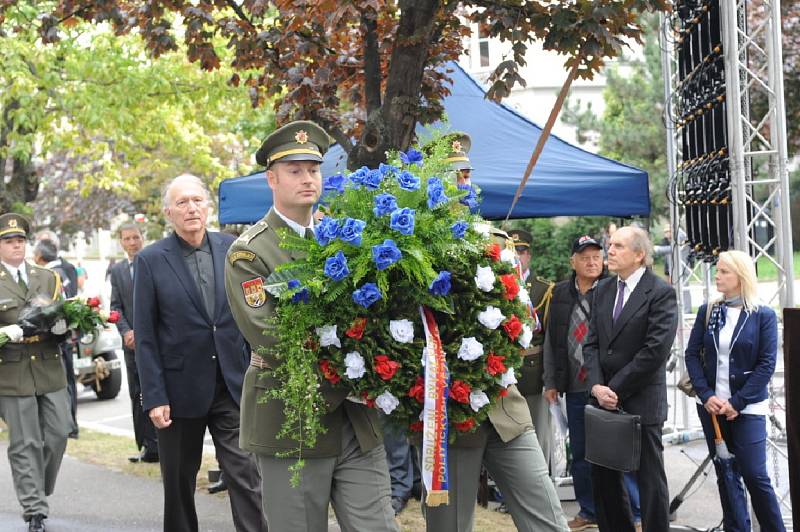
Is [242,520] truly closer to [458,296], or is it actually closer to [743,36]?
[458,296]

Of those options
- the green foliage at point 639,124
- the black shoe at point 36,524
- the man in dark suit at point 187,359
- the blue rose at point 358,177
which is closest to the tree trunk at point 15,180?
the black shoe at point 36,524

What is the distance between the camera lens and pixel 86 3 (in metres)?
8.23

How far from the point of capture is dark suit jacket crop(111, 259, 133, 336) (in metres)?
9.66

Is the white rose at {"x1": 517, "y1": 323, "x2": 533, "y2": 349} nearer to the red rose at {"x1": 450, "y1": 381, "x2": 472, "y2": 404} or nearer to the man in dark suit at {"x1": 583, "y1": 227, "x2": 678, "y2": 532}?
the red rose at {"x1": 450, "y1": 381, "x2": 472, "y2": 404}

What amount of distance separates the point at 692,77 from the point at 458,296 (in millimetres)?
5077

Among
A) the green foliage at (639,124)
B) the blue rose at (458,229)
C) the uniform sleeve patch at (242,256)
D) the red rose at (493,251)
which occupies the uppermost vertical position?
the green foliage at (639,124)

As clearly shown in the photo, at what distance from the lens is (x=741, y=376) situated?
6500 millimetres

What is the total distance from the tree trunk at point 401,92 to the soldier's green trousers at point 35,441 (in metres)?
2.80

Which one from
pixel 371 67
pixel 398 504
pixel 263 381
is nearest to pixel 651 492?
pixel 398 504

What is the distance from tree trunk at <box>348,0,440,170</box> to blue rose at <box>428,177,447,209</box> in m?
3.09

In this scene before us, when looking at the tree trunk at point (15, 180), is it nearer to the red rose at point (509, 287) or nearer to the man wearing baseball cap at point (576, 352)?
the man wearing baseball cap at point (576, 352)

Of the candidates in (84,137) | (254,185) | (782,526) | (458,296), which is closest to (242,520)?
(458,296)

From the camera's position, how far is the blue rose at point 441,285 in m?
4.18

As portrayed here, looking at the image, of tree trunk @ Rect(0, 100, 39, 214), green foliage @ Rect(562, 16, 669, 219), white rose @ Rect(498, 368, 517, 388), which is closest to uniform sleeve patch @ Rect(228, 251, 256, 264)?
white rose @ Rect(498, 368, 517, 388)
